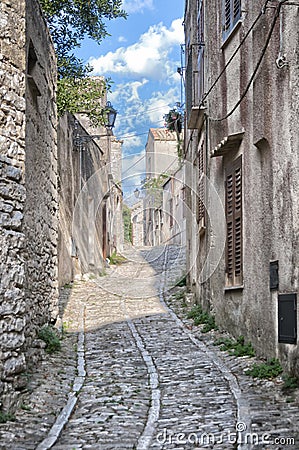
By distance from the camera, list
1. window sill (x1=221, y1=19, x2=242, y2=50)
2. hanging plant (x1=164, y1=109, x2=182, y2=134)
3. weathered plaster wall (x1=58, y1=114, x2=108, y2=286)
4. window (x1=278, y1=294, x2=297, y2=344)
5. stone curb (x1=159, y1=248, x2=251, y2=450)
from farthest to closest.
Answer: hanging plant (x1=164, y1=109, x2=182, y2=134) → weathered plaster wall (x1=58, y1=114, x2=108, y2=286) → window sill (x1=221, y1=19, x2=242, y2=50) → window (x1=278, y1=294, x2=297, y2=344) → stone curb (x1=159, y1=248, x2=251, y2=450)

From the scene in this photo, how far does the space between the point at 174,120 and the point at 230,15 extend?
12486mm

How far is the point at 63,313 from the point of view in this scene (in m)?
14.4

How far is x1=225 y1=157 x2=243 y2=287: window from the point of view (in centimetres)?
1046

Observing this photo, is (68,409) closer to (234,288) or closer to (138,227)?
(234,288)

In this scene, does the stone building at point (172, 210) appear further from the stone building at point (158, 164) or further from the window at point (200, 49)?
the window at point (200, 49)

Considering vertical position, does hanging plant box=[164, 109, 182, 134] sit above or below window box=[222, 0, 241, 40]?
above

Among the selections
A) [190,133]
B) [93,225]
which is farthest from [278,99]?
[93,225]

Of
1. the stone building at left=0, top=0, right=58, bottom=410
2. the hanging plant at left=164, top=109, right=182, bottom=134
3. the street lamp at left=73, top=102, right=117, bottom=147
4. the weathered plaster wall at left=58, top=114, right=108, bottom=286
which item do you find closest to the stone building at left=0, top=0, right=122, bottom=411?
the stone building at left=0, top=0, right=58, bottom=410

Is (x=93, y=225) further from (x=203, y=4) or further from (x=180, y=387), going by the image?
(x=180, y=387)

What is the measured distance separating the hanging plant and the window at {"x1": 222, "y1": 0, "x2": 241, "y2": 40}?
10.9 meters

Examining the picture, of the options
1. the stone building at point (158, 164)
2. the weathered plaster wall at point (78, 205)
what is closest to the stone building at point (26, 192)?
the weathered plaster wall at point (78, 205)

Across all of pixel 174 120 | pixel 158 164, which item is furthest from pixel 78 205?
pixel 158 164

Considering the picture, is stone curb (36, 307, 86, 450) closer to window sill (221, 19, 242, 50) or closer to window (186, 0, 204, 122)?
window sill (221, 19, 242, 50)

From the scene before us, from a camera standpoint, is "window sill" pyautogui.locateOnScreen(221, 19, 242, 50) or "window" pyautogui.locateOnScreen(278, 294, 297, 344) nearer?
"window" pyautogui.locateOnScreen(278, 294, 297, 344)
